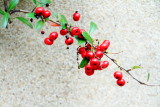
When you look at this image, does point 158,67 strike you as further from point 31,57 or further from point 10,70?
point 10,70

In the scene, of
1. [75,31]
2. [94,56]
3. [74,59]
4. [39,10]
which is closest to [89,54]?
[94,56]

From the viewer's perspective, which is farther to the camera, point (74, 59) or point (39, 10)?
point (74, 59)

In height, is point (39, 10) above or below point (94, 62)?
above

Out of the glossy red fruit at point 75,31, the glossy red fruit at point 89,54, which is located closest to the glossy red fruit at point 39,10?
the glossy red fruit at point 75,31

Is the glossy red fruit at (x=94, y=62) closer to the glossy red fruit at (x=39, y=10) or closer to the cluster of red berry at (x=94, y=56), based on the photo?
the cluster of red berry at (x=94, y=56)

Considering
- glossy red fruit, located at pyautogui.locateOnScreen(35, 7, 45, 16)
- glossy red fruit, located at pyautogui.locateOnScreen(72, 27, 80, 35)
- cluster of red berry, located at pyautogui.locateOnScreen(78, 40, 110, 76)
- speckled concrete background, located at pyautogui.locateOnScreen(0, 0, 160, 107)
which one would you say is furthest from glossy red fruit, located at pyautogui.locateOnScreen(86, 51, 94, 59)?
speckled concrete background, located at pyautogui.locateOnScreen(0, 0, 160, 107)

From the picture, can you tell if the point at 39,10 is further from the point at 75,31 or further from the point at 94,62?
the point at 94,62

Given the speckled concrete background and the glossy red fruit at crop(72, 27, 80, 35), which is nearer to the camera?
the glossy red fruit at crop(72, 27, 80, 35)

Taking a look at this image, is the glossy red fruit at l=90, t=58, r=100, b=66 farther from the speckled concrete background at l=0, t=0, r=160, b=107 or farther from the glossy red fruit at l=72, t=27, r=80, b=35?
the speckled concrete background at l=0, t=0, r=160, b=107
